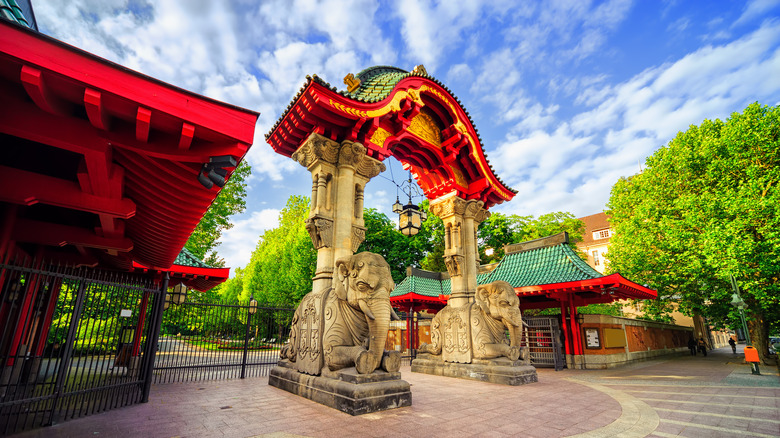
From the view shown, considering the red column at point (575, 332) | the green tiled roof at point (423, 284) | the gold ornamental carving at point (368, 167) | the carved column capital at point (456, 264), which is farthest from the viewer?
the green tiled roof at point (423, 284)

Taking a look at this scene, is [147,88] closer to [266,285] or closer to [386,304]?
[386,304]

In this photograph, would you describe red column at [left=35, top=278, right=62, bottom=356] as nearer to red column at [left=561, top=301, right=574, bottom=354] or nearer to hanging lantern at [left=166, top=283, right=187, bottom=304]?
hanging lantern at [left=166, top=283, right=187, bottom=304]

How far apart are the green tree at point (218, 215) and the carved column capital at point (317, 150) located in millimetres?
11801

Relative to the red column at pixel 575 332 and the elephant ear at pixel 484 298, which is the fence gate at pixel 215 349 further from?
the red column at pixel 575 332

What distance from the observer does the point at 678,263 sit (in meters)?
16.2

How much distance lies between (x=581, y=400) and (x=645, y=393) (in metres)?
2.22

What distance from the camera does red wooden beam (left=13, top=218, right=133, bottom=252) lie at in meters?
5.01

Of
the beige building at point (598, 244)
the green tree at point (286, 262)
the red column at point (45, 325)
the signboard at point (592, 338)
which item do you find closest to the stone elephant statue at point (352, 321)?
the red column at point (45, 325)

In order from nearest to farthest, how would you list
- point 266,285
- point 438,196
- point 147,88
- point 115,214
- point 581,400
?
1. point 147,88
2. point 115,214
3. point 581,400
4. point 438,196
5. point 266,285

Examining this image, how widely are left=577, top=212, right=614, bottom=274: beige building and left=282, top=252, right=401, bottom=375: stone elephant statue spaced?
4183 centimetres

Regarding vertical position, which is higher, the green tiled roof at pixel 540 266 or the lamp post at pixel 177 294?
the green tiled roof at pixel 540 266

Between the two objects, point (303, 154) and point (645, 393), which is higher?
point (303, 154)

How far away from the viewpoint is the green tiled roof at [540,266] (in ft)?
42.4

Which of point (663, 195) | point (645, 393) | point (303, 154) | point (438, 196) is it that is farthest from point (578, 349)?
point (303, 154)
